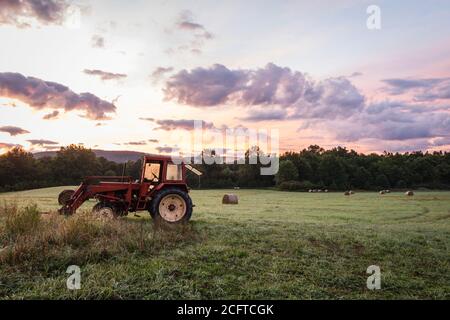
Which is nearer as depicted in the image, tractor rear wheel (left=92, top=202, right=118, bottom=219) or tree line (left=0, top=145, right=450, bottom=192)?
tractor rear wheel (left=92, top=202, right=118, bottom=219)

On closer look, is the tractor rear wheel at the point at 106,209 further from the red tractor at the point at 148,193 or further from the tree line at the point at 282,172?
the tree line at the point at 282,172

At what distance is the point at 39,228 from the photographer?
10719 mm

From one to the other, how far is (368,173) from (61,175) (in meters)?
66.5

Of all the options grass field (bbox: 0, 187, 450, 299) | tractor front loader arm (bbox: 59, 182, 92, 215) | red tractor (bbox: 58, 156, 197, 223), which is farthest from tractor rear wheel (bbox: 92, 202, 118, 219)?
grass field (bbox: 0, 187, 450, 299)

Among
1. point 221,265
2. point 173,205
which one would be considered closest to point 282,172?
point 173,205

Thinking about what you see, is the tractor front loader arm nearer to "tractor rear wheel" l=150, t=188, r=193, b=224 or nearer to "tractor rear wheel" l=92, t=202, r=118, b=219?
"tractor rear wheel" l=92, t=202, r=118, b=219

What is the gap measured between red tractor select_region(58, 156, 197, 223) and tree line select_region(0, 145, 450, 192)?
62781mm

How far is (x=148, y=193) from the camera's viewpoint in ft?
47.4

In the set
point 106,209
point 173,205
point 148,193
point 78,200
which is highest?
point 148,193

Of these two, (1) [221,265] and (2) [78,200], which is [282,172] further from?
(1) [221,265]

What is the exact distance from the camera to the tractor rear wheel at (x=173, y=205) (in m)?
14.0

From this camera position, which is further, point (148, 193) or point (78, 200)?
point (78, 200)

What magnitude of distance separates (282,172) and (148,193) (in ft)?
254

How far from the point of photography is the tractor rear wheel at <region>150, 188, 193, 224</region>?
552 inches
